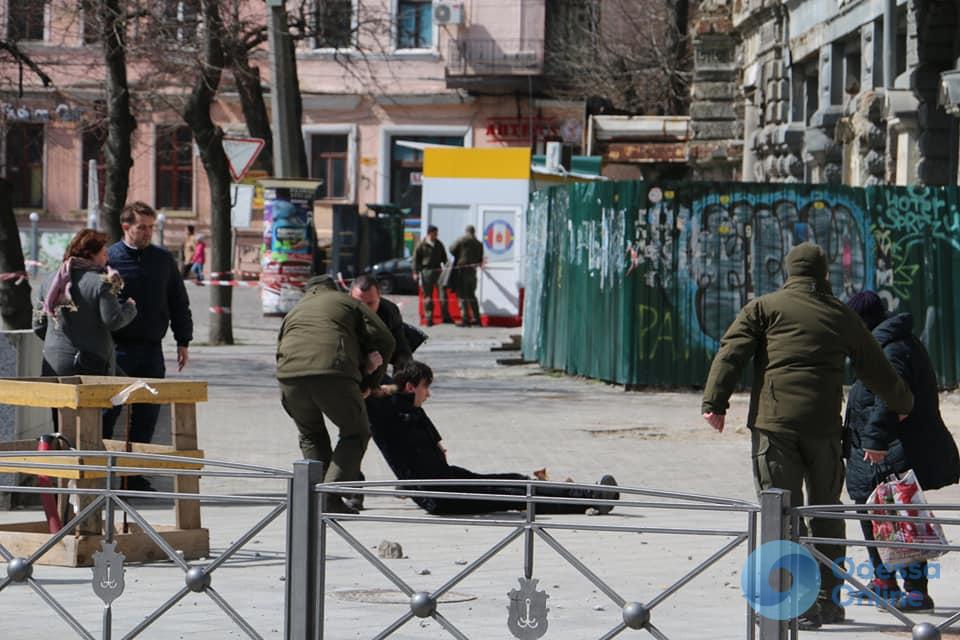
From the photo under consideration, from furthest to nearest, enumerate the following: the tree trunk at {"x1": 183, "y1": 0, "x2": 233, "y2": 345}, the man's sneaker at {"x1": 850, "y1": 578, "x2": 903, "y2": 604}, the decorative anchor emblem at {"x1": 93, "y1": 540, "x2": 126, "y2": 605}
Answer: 1. the tree trunk at {"x1": 183, "y1": 0, "x2": 233, "y2": 345}
2. the man's sneaker at {"x1": 850, "y1": 578, "x2": 903, "y2": 604}
3. the decorative anchor emblem at {"x1": 93, "y1": 540, "x2": 126, "y2": 605}

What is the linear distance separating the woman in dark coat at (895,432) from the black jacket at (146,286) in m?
4.51

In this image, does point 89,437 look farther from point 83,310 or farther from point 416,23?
point 416,23

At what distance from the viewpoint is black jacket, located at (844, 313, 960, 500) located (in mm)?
7938

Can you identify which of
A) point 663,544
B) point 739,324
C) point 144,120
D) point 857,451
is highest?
point 144,120

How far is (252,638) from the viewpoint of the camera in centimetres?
582

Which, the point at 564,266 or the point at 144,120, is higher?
the point at 144,120

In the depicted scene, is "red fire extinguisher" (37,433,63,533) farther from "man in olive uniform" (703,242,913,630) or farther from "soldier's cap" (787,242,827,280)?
"soldier's cap" (787,242,827,280)

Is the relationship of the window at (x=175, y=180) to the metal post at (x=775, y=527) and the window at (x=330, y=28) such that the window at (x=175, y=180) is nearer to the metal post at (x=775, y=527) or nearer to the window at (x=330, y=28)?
the window at (x=330, y=28)

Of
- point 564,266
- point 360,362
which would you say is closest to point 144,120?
point 564,266

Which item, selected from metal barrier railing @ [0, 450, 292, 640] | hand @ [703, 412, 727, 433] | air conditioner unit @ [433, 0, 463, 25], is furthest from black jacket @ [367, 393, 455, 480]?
air conditioner unit @ [433, 0, 463, 25]

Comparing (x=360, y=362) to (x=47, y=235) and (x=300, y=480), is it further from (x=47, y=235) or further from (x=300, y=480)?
(x=47, y=235)

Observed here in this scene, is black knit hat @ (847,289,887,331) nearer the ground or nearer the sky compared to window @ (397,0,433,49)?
nearer the ground

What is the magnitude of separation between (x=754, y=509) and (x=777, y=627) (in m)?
0.34

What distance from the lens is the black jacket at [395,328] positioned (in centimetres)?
1105
